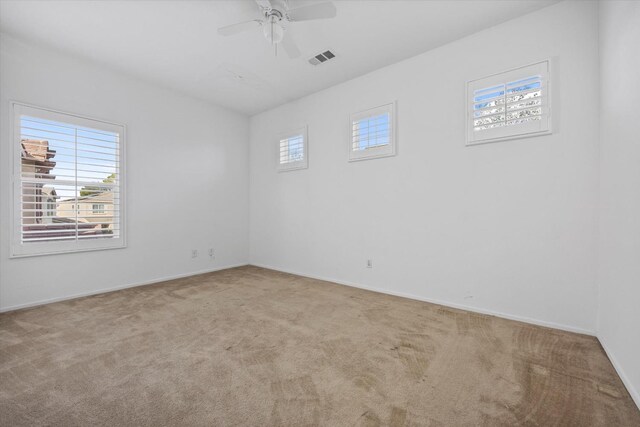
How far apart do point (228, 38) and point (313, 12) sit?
1.14 metres

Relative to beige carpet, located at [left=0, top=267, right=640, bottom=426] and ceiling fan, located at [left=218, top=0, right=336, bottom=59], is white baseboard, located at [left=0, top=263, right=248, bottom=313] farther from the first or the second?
ceiling fan, located at [left=218, top=0, right=336, bottom=59]

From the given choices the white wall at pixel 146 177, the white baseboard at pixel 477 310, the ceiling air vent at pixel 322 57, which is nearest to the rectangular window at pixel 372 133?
the ceiling air vent at pixel 322 57

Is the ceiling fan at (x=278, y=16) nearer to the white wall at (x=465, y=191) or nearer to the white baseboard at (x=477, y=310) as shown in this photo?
the white wall at (x=465, y=191)

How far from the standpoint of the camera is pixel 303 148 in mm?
4344

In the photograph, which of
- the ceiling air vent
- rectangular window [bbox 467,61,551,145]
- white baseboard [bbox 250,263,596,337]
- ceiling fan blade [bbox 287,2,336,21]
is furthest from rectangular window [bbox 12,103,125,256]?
rectangular window [bbox 467,61,551,145]

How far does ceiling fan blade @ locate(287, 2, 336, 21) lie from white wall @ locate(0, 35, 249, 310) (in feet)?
9.16

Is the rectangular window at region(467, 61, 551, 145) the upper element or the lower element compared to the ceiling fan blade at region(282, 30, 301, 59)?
lower

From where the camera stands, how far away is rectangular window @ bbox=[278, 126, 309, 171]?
432 centimetres

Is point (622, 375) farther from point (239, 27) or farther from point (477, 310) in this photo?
point (239, 27)

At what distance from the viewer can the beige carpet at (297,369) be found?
4.57 ft

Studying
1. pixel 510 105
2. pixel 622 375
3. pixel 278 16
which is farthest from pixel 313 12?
pixel 622 375

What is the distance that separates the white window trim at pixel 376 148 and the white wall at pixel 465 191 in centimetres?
9

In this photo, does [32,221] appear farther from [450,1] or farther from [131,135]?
Result: [450,1]

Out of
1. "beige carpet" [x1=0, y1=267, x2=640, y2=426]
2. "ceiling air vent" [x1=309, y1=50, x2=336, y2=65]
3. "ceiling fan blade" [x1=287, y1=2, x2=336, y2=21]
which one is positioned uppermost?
"ceiling air vent" [x1=309, y1=50, x2=336, y2=65]
